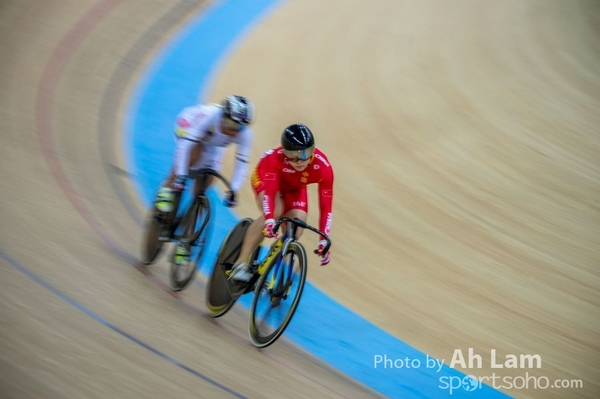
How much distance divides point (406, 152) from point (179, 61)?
274 cm

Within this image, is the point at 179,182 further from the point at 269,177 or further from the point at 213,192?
the point at 213,192

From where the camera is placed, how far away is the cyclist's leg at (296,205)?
457 cm

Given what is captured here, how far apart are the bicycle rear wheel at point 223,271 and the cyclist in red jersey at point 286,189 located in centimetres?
15

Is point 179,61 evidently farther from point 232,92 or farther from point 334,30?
point 334,30

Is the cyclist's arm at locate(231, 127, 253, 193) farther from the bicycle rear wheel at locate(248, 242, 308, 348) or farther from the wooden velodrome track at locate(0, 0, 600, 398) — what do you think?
the wooden velodrome track at locate(0, 0, 600, 398)

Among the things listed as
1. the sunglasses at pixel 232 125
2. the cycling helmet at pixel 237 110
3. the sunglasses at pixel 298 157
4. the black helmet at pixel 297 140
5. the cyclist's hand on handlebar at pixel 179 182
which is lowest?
the cyclist's hand on handlebar at pixel 179 182

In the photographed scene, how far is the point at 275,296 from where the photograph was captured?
14.7 ft

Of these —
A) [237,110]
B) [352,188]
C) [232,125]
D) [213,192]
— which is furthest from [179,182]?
[352,188]

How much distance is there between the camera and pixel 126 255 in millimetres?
5367

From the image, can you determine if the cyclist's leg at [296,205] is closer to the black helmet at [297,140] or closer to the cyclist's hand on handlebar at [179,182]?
the black helmet at [297,140]

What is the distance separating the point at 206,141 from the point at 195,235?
0.61m

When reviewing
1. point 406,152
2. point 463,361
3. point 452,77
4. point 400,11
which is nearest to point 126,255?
point 463,361

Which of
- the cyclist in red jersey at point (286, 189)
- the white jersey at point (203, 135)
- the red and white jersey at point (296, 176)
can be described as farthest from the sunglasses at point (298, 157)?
the white jersey at point (203, 135)

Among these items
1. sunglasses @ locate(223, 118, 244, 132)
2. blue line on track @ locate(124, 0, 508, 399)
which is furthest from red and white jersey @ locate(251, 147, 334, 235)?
blue line on track @ locate(124, 0, 508, 399)
